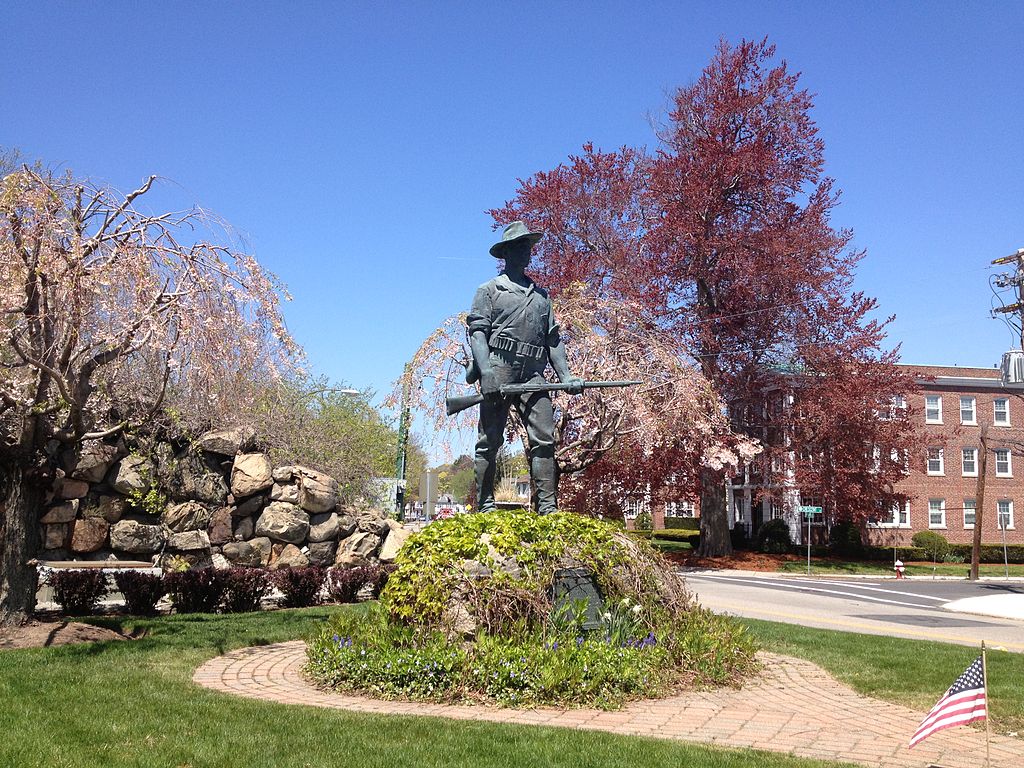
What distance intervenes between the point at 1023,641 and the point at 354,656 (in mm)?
9798

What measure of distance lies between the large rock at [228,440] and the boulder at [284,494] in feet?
3.70

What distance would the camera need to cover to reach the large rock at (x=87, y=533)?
50.8 ft

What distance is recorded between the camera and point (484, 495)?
9.04 m

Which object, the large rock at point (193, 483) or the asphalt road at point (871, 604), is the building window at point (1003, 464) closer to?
the asphalt road at point (871, 604)

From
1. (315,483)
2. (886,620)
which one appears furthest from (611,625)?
(315,483)

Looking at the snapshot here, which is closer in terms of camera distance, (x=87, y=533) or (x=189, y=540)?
(x=87, y=533)

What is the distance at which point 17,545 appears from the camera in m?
8.81

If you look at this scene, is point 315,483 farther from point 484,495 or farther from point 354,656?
point 354,656

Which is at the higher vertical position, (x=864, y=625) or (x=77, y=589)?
(x=77, y=589)

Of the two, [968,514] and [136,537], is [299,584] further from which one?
[968,514]

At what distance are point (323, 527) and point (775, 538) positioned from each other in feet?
77.0

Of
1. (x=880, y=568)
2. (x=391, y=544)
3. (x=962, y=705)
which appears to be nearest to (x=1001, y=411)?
(x=880, y=568)

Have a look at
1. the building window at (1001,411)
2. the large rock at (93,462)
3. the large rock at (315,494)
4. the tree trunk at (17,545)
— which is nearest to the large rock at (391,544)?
the large rock at (315,494)

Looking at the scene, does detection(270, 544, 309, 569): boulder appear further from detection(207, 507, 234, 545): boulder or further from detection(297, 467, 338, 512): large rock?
detection(207, 507, 234, 545): boulder
